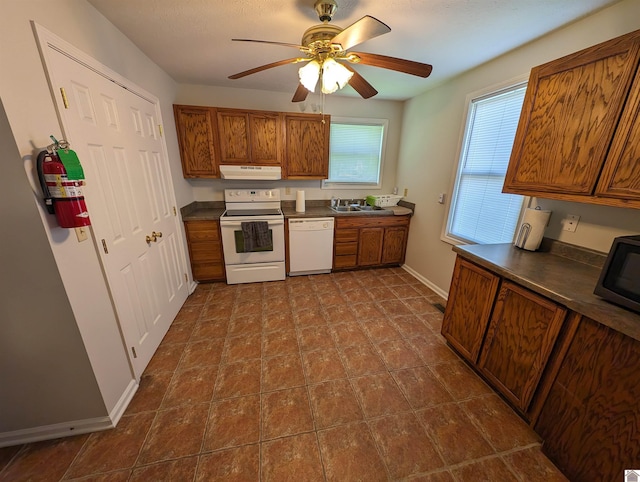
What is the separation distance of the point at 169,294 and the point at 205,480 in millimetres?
1619

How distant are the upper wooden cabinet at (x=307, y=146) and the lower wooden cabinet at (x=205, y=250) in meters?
1.27

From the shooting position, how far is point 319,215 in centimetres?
320

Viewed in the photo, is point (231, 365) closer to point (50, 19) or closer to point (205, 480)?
point (205, 480)

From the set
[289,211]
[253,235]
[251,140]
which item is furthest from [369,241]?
[251,140]

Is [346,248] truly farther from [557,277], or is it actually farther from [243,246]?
[557,277]

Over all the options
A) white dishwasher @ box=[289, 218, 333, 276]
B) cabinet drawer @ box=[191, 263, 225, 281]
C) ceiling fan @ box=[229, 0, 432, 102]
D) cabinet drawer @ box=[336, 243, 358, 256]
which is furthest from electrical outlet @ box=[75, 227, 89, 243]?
cabinet drawer @ box=[336, 243, 358, 256]

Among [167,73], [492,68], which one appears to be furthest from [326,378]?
[167,73]

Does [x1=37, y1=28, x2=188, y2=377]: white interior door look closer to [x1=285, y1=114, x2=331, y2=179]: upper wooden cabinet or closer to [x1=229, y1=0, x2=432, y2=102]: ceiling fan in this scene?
[x1=229, y1=0, x2=432, y2=102]: ceiling fan

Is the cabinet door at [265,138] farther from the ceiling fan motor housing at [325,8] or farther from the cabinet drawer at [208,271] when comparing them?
the ceiling fan motor housing at [325,8]

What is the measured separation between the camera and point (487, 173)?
2.34m

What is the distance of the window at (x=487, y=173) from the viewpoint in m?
Answer: 2.10

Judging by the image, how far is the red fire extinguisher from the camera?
104 cm

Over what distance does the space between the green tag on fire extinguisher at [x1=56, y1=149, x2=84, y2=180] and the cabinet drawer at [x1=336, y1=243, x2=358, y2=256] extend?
2692 mm

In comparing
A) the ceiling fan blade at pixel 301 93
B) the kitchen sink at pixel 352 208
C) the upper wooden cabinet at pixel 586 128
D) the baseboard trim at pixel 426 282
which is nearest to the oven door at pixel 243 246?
the kitchen sink at pixel 352 208
